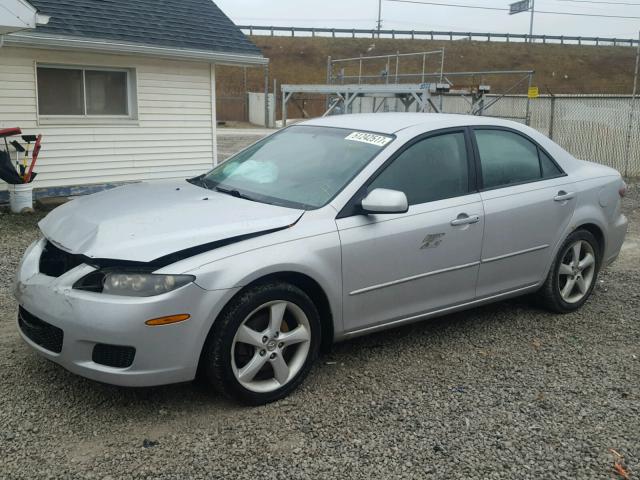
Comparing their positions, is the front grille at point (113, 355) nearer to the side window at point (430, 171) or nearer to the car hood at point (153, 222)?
the car hood at point (153, 222)

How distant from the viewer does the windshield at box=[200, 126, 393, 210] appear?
13.3ft

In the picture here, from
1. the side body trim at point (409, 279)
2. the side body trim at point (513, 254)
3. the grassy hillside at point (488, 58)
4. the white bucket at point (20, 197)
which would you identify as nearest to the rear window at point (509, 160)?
the side body trim at point (513, 254)

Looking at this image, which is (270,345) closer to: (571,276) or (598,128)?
(571,276)

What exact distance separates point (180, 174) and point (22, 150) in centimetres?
291

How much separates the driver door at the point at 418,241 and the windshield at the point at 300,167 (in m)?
0.20

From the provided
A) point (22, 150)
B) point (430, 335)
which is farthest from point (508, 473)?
point (22, 150)

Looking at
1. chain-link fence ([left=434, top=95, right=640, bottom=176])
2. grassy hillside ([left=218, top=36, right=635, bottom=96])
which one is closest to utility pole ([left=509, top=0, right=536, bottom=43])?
grassy hillside ([left=218, top=36, right=635, bottom=96])

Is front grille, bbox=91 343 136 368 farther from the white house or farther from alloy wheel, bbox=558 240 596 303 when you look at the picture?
the white house

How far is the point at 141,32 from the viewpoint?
1049 cm

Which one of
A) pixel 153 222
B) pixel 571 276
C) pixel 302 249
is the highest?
pixel 153 222

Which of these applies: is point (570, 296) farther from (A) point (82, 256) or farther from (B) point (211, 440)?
(A) point (82, 256)

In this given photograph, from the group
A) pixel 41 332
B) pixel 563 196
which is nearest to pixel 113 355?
pixel 41 332

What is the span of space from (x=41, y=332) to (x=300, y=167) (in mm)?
1874

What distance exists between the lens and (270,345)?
141 inches
